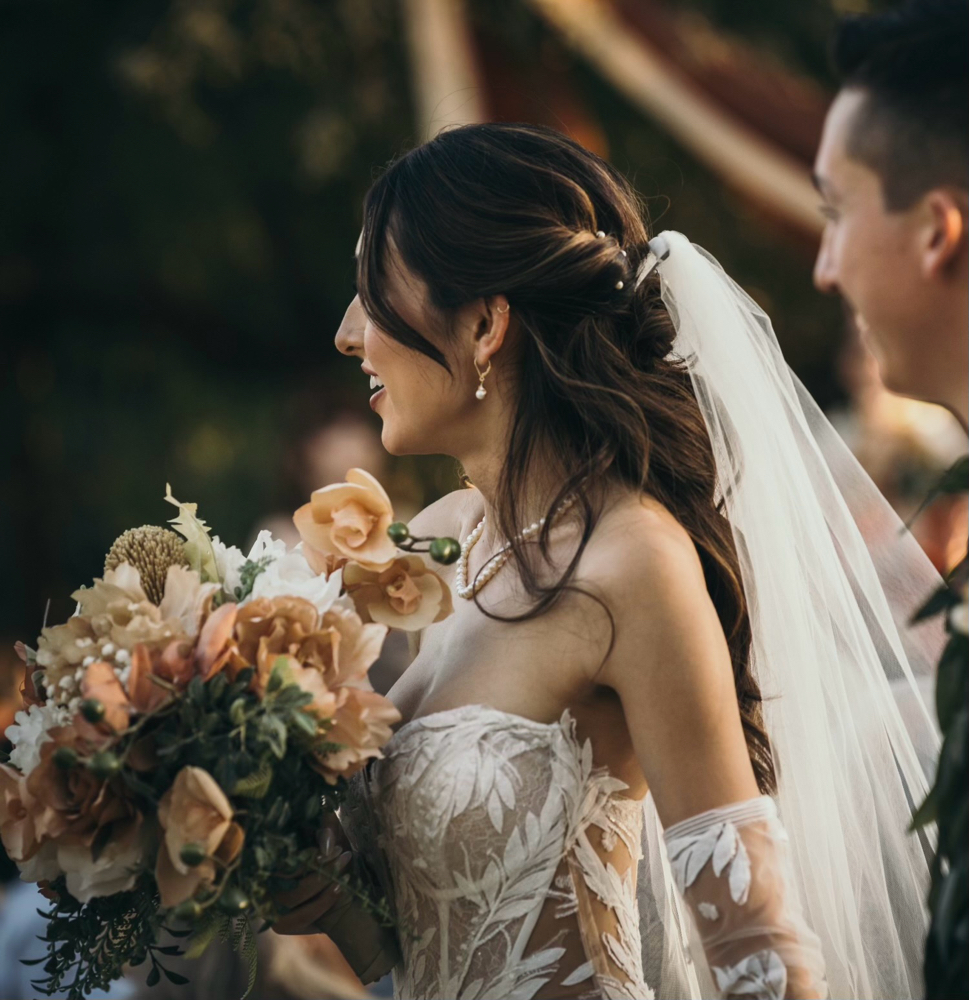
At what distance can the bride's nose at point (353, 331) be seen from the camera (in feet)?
7.93

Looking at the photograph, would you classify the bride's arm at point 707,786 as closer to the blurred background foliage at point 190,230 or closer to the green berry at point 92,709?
the green berry at point 92,709

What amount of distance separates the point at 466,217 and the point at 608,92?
572 cm

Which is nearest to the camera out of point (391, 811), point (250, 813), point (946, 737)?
point (946, 737)

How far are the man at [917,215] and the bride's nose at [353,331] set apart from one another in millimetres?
1053

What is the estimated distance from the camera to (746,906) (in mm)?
1863

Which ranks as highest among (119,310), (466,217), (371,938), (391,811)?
(119,310)

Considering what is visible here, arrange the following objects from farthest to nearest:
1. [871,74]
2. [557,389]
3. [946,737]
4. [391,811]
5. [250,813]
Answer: [557,389], [391,811], [250,813], [871,74], [946,737]

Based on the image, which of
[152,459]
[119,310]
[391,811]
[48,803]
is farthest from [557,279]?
[119,310]

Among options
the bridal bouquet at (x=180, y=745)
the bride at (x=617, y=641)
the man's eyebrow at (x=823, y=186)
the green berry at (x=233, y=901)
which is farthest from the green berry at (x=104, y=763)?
the man's eyebrow at (x=823, y=186)

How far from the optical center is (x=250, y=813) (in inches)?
70.0

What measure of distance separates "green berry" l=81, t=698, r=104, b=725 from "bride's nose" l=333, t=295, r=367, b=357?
959mm

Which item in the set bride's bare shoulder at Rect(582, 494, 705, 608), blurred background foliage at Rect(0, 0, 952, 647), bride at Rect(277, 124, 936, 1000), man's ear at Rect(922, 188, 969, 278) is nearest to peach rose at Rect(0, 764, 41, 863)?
bride at Rect(277, 124, 936, 1000)

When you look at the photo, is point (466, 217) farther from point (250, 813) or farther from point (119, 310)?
point (119, 310)

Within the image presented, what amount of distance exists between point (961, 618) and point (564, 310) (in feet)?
3.59
